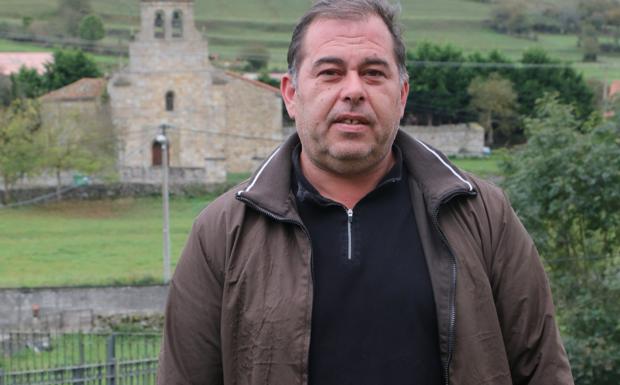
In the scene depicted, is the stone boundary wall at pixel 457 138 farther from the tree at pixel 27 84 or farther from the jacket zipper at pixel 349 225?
the jacket zipper at pixel 349 225

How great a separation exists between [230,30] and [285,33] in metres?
3.49

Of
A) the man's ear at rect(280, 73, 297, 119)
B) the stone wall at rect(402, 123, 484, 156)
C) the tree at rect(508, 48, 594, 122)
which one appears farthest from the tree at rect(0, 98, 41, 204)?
the man's ear at rect(280, 73, 297, 119)

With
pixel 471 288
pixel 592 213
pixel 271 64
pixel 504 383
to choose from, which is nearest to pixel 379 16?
pixel 471 288

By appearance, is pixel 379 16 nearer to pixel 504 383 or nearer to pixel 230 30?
pixel 504 383

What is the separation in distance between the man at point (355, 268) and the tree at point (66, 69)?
46221 mm

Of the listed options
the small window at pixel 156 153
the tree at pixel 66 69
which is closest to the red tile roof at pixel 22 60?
the tree at pixel 66 69

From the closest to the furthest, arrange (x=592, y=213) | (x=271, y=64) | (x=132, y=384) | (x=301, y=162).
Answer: (x=301, y=162) < (x=132, y=384) < (x=592, y=213) < (x=271, y=64)

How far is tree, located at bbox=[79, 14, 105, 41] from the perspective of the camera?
66688mm

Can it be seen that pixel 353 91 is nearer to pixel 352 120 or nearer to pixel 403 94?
pixel 352 120

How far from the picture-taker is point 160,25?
43.5m

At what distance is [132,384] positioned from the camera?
42.4 feet

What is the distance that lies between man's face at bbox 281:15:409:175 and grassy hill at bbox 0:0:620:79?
196 ft

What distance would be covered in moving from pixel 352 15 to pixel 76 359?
44.8ft

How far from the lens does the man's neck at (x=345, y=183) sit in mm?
3246
